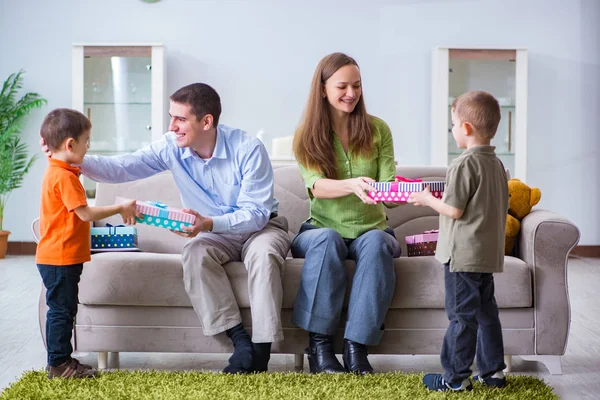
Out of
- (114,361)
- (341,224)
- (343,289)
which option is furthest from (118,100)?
(343,289)

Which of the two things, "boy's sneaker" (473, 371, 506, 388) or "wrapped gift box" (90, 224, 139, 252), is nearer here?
"boy's sneaker" (473, 371, 506, 388)

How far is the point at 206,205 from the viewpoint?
2588mm

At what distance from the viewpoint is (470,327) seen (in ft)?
7.01

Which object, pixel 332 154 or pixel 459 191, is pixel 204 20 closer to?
pixel 332 154

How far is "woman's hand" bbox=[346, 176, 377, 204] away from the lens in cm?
235

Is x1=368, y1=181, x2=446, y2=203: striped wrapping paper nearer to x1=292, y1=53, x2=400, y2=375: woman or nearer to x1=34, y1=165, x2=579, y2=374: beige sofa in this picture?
x1=292, y1=53, x2=400, y2=375: woman

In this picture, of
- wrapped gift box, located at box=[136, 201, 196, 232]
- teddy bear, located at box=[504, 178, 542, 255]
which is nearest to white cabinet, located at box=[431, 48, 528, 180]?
teddy bear, located at box=[504, 178, 542, 255]

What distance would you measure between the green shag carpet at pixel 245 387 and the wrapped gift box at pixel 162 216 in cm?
45

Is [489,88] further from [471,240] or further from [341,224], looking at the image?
[471,240]

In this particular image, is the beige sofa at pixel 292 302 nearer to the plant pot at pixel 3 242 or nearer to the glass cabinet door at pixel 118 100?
the glass cabinet door at pixel 118 100

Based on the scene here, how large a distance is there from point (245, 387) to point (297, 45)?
3947mm

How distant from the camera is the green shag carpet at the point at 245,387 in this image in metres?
2.08

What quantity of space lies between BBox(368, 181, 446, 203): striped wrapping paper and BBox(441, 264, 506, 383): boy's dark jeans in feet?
0.77

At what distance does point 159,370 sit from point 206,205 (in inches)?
22.2
